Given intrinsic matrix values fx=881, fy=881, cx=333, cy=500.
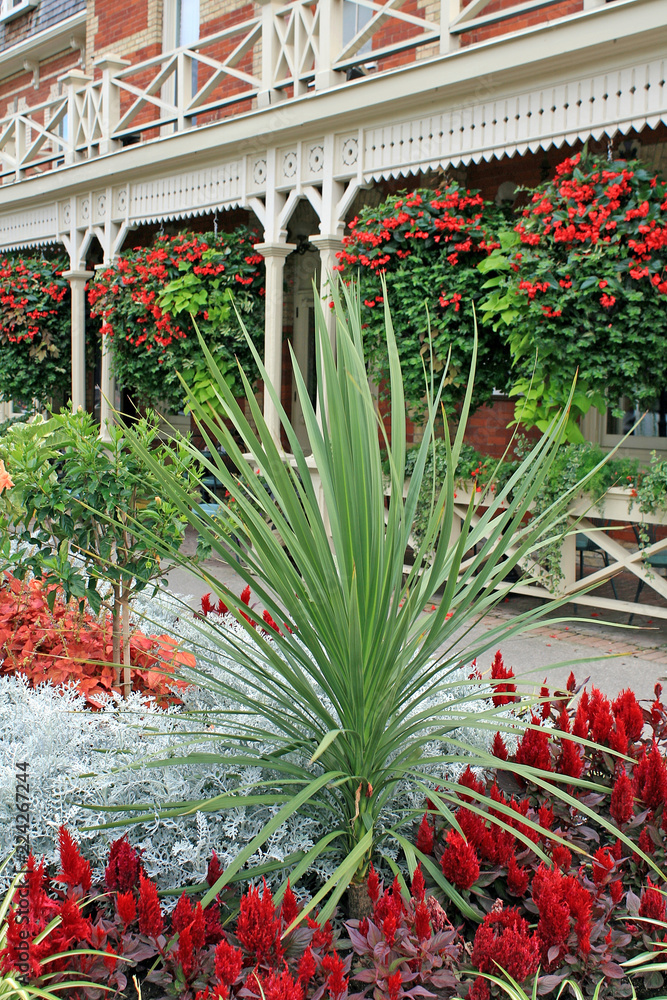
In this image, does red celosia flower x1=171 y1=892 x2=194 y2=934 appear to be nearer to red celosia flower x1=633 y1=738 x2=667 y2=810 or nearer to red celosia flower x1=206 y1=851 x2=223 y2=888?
red celosia flower x1=206 y1=851 x2=223 y2=888

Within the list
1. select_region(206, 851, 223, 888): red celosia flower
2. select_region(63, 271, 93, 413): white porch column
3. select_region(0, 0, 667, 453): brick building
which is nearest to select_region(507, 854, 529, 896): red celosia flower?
select_region(206, 851, 223, 888): red celosia flower

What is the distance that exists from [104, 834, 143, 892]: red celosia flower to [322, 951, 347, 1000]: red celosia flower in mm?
461

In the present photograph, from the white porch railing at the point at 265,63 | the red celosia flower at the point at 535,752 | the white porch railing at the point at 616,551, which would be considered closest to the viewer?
the red celosia flower at the point at 535,752

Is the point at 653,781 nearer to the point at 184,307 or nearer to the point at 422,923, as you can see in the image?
the point at 422,923

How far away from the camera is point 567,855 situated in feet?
→ 5.71

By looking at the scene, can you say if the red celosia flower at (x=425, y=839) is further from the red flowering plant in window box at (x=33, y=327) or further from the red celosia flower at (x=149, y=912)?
the red flowering plant in window box at (x=33, y=327)

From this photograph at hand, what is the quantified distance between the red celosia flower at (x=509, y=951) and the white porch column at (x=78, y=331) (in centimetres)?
1015

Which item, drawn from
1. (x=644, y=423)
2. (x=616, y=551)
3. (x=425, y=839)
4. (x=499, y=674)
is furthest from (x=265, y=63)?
(x=425, y=839)

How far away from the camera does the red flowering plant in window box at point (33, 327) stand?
37.7 ft

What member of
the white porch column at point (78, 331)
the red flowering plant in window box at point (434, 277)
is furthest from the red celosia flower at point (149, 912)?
the white porch column at point (78, 331)

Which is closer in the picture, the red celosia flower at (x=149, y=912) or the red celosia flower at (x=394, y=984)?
the red celosia flower at (x=394, y=984)

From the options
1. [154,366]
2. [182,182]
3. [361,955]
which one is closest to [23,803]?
[361,955]

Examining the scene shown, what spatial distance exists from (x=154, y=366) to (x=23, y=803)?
739cm

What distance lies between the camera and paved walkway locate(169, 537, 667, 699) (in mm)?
4738
